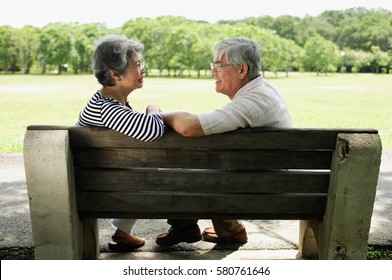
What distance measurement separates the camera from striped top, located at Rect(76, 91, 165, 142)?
2709 millimetres

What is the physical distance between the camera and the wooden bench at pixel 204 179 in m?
2.70

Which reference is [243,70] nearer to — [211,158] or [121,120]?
[211,158]

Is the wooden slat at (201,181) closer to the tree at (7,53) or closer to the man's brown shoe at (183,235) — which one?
the man's brown shoe at (183,235)

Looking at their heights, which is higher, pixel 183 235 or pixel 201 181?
pixel 201 181

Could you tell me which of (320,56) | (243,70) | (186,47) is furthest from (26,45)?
(243,70)

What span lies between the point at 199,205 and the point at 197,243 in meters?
1.22

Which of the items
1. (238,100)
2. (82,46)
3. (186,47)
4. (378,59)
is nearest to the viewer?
(238,100)

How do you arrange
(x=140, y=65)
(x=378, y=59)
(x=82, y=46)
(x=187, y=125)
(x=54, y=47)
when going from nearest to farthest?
(x=187, y=125), (x=140, y=65), (x=378, y=59), (x=54, y=47), (x=82, y=46)

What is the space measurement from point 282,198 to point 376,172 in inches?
20.2

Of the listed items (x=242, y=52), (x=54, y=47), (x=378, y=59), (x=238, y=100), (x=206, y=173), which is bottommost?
(x=378, y=59)

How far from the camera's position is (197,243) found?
4.00 meters

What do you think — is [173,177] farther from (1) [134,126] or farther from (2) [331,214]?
(2) [331,214]
